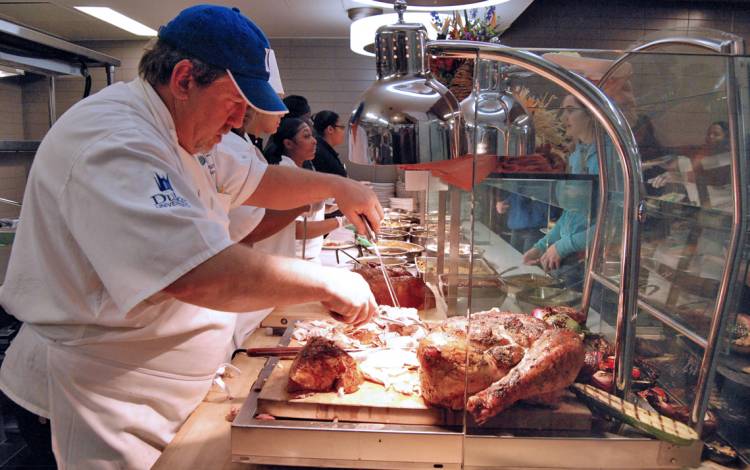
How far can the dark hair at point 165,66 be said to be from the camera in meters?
1.22

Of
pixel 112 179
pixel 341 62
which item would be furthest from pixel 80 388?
pixel 341 62

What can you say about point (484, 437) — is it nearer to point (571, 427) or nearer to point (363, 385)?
point (571, 427)

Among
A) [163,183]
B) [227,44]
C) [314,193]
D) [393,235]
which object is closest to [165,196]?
[163,183]

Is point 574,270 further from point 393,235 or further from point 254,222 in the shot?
point 393,235

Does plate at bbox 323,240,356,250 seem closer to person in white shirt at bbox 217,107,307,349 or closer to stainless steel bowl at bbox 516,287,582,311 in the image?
person in white shirt at bbox 217,107,307,349

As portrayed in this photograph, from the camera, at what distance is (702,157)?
109 cm

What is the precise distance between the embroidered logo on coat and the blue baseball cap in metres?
0.28

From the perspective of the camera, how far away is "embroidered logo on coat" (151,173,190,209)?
1.04 metres

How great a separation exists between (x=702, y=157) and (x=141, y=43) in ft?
26.1

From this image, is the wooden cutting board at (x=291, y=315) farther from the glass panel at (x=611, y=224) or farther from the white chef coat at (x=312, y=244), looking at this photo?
the glass panel at (x=611, y=224)

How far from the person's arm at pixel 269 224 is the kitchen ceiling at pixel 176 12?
3677 millimetres

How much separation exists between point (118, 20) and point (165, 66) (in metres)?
6.14

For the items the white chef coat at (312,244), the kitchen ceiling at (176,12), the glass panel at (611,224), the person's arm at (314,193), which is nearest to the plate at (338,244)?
the white chef coat at (312,244)

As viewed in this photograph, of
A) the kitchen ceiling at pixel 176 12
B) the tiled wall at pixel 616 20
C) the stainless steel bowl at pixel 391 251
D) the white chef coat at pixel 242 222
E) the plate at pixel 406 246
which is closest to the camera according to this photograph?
the white chef coat at pixel 242 222
